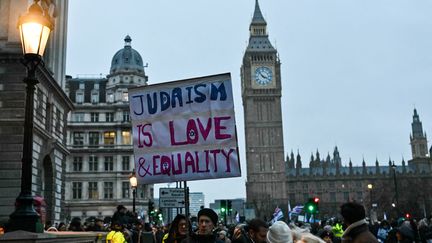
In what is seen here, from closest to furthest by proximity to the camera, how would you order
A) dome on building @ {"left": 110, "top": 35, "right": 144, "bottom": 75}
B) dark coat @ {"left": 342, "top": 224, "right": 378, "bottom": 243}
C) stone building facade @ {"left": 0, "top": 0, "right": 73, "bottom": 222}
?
dark coat @ {"left": 342, "top": 224, "right": 378, "bottom": 243}
stone building facade @ {"left": 0, "top": 0, "right": 73, "bottom": 222}
dome on building @ {"left": 110, "top": 35, "right": 144, "bottom": 75}

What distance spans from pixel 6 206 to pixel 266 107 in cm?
12996

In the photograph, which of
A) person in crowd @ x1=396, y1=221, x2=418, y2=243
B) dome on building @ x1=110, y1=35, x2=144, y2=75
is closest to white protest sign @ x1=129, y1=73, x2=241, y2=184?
person in crowd @ x1=396, y1=221, x2=418, y2=243

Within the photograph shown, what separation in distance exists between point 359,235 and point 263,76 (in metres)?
145

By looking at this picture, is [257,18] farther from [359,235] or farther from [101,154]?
[359,235]

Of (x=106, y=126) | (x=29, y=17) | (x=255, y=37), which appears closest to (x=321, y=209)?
(x=255, y=37)

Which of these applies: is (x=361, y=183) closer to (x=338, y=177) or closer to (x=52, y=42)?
(x=338, y=177)

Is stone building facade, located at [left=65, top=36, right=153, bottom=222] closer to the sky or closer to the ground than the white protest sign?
closer to the sky

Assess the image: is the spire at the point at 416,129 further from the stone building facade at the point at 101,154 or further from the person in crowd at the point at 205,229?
the person in crowd at the point at 205,229

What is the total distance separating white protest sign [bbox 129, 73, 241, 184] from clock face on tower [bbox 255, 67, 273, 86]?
5612 inches

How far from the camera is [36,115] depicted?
2303 centimetres

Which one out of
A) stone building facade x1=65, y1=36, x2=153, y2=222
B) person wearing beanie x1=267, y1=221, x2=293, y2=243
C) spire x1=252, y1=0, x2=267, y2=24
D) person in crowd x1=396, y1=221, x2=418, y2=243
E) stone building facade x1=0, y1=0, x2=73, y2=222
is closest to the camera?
person wearing beanie x1=267, y1=221, x2=293, y2=243

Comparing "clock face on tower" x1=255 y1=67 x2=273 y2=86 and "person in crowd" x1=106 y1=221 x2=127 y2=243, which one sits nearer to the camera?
"person in crowd" x1=106 y1=221 x2=127 y2=243

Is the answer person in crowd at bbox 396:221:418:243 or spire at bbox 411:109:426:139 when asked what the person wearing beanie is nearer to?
person in crowd at bbox 396:221:418:243

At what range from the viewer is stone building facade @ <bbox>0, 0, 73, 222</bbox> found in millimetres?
20438
